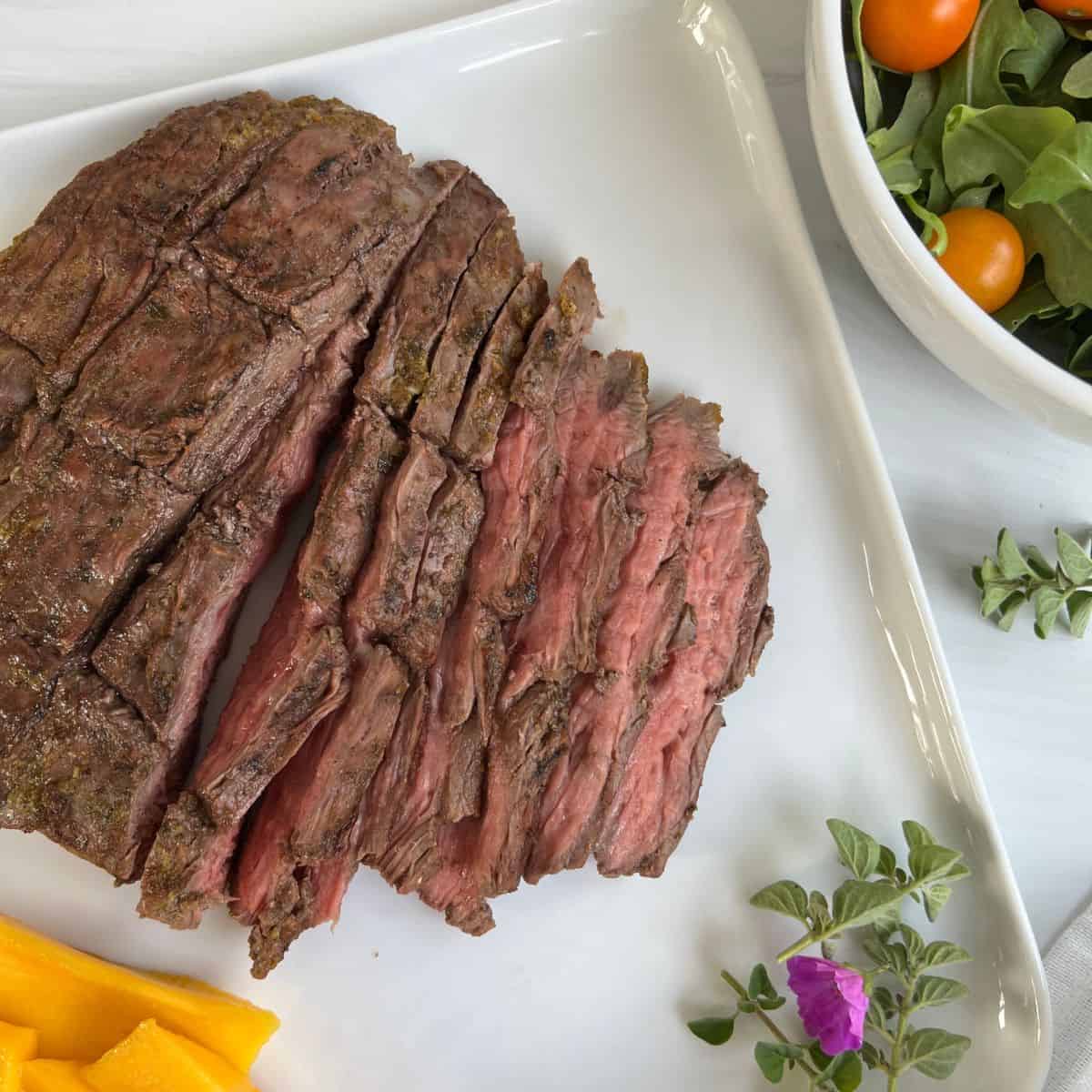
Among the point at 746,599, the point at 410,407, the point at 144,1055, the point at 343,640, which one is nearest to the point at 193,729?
the point at 343,640

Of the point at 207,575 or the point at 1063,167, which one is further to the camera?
the point at 207,575

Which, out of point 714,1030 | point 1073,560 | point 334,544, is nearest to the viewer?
point 334,544

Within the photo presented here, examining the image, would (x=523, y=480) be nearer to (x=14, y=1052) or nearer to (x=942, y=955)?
(x=942, y=955)

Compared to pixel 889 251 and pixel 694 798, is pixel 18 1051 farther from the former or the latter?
pixel 889 251

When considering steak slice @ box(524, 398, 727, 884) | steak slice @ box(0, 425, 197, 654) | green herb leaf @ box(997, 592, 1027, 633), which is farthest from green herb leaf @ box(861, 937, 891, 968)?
steak slice @ box(0, 425, 197, 654)

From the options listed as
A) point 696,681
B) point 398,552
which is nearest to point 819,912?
point 696,681
